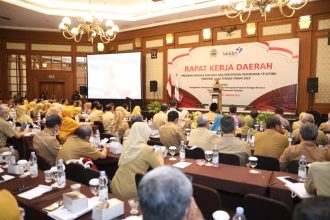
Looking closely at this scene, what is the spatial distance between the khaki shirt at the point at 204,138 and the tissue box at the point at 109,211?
2393mm

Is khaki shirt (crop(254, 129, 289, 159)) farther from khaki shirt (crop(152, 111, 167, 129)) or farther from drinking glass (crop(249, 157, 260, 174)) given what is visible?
khaki shirt (crop(152, 111, 167, 129))

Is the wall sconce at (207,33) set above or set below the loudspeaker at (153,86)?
above

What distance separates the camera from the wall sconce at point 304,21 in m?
8.93

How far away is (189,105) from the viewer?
11703mm

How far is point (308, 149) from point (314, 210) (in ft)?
7.92

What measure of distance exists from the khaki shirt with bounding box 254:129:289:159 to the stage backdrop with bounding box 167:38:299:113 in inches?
228

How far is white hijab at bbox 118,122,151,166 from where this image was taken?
9.75 ft

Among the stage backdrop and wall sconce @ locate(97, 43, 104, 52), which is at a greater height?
wall sconce @ locate(97, 43, 104, 52)

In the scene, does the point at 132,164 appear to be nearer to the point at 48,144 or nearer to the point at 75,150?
the point at 75,150

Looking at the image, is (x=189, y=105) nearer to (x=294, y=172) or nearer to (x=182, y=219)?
(x=294, y=172)

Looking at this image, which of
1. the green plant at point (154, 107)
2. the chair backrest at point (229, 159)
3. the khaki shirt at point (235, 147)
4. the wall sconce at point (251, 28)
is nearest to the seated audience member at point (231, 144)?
the khaki shirt at point (235, 147)

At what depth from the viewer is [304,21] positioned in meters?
8.98

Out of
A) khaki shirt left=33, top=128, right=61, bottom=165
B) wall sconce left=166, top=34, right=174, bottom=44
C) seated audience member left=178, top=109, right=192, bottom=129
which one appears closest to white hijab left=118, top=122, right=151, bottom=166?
khaki shirt left=33, top=128, right=61, bottom=165

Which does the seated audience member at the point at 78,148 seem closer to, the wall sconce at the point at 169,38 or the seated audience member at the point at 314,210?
the seated audience member at the point at 314,210
